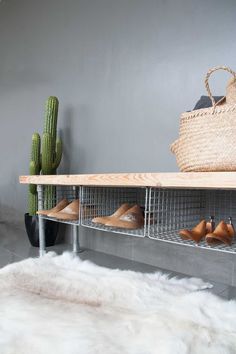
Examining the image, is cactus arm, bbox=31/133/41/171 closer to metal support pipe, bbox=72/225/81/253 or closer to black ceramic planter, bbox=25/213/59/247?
black ceramic planter, bbox=25/213/59/247

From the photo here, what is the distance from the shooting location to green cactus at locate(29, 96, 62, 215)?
1.98 m

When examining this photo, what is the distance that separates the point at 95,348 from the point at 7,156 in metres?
2.47

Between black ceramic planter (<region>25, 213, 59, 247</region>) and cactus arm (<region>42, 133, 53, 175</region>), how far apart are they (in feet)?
1.21

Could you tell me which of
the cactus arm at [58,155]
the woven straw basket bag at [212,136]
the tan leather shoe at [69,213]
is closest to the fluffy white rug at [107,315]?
the tan leather shoe at [69,213]

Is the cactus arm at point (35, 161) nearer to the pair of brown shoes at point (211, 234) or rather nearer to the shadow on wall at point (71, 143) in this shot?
the shadow on wall at point (71, 143)

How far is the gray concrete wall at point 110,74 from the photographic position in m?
1.57

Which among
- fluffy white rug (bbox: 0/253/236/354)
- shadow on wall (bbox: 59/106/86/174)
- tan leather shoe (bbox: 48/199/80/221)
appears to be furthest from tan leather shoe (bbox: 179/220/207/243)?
shadow on wall (bbox: 59/106/86/174)

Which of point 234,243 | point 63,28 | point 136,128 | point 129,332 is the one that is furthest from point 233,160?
point 63,28

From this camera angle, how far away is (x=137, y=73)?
182cm

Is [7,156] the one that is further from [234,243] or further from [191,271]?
[234,243]

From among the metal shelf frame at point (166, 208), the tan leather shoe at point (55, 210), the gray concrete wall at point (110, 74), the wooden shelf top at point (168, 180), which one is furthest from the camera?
the tan leather shoe at point (55, 210)

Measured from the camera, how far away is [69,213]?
1.64m

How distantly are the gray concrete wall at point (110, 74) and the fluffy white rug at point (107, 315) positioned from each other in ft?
2.50

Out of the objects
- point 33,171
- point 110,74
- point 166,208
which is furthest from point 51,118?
point 166,208
